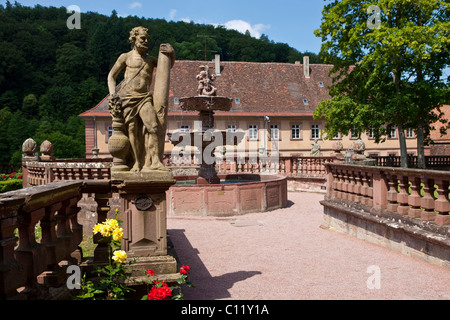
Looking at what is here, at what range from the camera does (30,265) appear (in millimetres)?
3254

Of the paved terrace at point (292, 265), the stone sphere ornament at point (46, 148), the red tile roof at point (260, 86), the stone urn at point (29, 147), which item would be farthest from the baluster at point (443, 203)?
the red tile roof at point (260, 86)

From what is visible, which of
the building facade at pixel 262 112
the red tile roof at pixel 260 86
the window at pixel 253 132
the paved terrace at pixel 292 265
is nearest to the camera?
the paved terrace at pixel 292 265

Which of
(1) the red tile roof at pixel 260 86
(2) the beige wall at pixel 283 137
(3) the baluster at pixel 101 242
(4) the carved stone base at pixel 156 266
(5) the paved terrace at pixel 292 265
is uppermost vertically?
(1) the red tile roof at pixel 260 86

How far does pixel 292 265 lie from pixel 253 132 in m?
33.6

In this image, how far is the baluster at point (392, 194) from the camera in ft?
23.8

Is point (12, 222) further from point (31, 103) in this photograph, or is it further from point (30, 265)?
point (31, 103)

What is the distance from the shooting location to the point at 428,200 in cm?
620

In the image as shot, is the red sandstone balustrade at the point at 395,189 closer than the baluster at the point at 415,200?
Yes

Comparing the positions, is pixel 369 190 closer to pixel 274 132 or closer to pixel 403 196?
pixel 403 196

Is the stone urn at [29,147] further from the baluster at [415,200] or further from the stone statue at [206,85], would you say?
the baluster at [415,200]

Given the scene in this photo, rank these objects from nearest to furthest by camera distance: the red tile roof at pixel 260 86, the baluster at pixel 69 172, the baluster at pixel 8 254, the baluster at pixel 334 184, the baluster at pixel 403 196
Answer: the baluster at pixel 8 254 < the baluster at pixel 403 196 < the baluster at pixel 334 184 < the baluster at pixel 69 172 < the red tile roof at pixel 260 86

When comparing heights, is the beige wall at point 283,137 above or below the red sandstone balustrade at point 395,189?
above

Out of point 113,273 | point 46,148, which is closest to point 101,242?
point 113,273

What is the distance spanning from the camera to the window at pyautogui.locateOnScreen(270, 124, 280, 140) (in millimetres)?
40406
